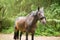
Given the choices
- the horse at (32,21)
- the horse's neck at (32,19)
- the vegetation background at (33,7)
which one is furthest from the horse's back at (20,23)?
the vegetation background at (33,7)

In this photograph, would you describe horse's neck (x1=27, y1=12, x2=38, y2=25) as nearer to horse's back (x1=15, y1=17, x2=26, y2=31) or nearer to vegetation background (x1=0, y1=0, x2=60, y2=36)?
horse's back (x1=15, y1=17, x2=26, y2=31)

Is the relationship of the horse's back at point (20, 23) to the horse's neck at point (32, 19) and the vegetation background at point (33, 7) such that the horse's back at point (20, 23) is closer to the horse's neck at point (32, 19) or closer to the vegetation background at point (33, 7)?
the horse's neck at point (32, 19)

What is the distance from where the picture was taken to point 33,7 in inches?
739

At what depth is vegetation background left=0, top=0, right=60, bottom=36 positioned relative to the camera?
15312 millimetres

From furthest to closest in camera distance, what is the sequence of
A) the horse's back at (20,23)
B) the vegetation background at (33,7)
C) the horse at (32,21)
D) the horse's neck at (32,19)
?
1. the vegetation background at (33,7)
2. the horse's back at (20,23)
3. the horse's neck at (32,19)
4. the horse at (32,21)

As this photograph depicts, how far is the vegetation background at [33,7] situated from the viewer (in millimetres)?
15312

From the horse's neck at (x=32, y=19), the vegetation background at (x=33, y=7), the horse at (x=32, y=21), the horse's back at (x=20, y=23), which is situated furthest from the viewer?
the vegetation background at (x=33, y=7)

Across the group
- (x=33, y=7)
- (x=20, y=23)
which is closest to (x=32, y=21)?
(x=20, y=23)

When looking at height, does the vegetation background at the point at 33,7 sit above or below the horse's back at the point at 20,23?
above

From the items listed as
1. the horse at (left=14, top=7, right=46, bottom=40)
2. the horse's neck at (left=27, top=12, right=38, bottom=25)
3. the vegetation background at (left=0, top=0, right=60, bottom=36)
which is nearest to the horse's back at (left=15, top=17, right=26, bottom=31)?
the horse at (left=14, top=7, right=46, bottom=40)

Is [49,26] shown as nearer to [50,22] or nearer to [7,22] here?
[50,22]

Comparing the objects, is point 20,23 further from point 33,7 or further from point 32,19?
point 33,7

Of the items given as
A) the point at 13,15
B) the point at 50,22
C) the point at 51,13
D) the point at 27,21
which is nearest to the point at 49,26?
the point at 50,22

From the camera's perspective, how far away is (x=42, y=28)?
1539cm
